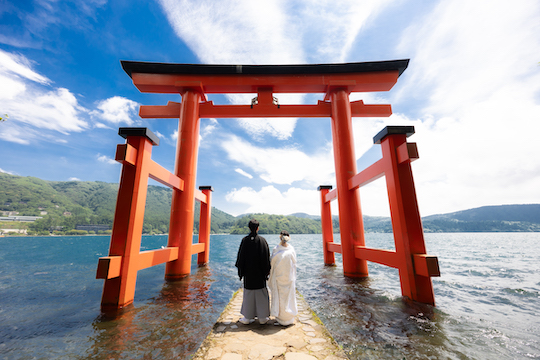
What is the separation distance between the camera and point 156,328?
416 centimetres

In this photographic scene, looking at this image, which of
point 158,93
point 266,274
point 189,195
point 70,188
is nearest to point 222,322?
point 266,274

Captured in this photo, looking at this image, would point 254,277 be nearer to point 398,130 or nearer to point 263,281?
point 263,281

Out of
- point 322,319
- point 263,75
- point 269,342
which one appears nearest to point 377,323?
point 322,319

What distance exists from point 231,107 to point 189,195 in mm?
4838

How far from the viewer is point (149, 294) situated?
670 cm

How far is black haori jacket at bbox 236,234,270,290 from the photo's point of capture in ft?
13.2

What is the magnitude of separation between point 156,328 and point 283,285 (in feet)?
Result: 8.95

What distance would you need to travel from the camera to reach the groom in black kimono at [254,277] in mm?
3990

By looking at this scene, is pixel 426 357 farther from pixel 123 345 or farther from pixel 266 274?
pixel 123 345

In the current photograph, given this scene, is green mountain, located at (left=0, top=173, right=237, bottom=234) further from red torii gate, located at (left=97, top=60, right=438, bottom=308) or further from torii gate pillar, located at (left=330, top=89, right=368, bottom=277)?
torii gate pillar, located at (left=330, top=89, right=368, bottom=277)

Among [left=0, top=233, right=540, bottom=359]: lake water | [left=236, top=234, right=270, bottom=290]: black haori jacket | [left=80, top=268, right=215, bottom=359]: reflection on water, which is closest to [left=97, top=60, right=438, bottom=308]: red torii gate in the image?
[left=0, top=233, right=540, bottom=359]: lake water

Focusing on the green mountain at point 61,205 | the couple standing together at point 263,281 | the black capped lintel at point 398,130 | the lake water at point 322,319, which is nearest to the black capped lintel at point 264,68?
the black capped lintel at point 398,130

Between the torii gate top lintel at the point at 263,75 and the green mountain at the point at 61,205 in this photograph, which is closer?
the torii gate top lintel at the point at 263,75

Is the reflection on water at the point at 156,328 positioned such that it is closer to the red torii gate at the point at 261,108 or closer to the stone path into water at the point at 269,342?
the stone path into water at the point at 269,342
